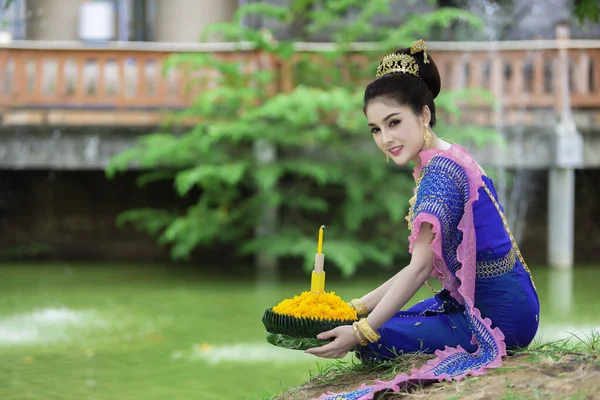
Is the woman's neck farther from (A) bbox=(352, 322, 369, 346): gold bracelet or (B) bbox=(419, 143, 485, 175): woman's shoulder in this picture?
(A) bbox=(352, 322, 369, 346): gold bracelet

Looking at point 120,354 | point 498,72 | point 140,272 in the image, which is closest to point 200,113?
point 140,272

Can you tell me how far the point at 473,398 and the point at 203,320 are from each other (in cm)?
418

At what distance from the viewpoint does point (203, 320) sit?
665cm

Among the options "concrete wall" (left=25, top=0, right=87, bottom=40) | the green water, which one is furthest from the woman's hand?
"concrete wall" (left=25, top=0, right=87, bottom=40)

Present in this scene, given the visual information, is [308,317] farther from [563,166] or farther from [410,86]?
[563,166]

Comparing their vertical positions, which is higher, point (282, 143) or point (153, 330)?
point (282, 143)

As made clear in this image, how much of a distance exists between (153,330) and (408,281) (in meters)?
3.64

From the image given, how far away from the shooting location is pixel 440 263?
3.02 m

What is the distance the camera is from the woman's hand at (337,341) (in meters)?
2.93

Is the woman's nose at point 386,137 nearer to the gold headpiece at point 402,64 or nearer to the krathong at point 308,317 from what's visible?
the gold headpiece at point 402,64

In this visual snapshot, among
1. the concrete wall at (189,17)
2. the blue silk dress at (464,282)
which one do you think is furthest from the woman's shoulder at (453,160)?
the concrete wall at (189,17)

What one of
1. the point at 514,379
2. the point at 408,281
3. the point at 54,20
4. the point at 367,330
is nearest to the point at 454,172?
the point at 408,281

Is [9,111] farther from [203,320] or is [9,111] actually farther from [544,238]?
[544,238]

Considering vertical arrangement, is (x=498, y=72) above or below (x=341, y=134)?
above
